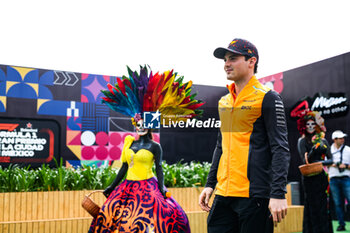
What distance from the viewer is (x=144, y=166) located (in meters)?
4.80

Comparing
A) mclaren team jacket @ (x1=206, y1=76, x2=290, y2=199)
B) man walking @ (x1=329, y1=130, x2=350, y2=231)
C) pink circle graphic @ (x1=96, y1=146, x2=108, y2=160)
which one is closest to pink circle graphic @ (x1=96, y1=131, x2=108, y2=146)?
pink circle graphic @ (x1=96, y1=146, x2=108, y2=160)

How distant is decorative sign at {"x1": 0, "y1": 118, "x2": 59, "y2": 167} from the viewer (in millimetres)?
11898

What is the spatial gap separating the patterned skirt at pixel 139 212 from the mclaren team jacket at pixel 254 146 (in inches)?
78.3

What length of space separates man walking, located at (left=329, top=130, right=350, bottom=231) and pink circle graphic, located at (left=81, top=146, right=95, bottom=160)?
6894 mm

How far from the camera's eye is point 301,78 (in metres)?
11.7

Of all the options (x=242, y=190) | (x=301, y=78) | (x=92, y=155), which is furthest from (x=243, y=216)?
(x=92, y=155)

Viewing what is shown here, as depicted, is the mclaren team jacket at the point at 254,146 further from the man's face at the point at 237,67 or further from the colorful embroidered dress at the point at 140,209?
the colorful embroidered dress at the point at 140,209

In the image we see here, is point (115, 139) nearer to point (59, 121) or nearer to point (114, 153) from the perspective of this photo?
point (114, 153)

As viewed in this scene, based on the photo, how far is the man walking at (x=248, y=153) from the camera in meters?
2.37

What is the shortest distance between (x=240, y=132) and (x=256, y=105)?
0.60 ft

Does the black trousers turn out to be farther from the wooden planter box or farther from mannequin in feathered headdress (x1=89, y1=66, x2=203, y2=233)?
the wooden planter box

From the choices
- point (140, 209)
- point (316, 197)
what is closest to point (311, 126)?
point (316, 197)

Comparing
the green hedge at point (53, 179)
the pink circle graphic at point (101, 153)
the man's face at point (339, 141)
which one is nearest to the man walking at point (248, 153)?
the green hedge at point (53, 179)

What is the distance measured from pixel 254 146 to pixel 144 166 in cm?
249
